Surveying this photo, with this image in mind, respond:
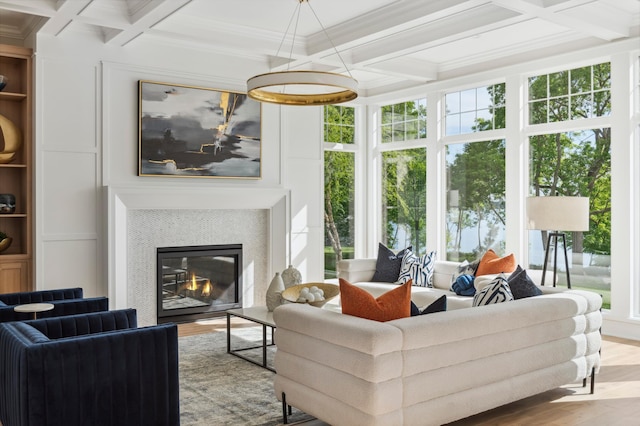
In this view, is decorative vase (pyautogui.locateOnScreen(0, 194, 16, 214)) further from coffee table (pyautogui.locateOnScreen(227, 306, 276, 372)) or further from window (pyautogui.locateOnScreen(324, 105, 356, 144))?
window (pyautogui.locateOnScreen(324, 105, 356, 144))

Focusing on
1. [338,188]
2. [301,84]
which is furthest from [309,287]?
[338,188]

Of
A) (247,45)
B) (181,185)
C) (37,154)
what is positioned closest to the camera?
(37,154)

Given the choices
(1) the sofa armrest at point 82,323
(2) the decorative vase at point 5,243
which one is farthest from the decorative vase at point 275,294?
(2) the decorative vase at point 5,243

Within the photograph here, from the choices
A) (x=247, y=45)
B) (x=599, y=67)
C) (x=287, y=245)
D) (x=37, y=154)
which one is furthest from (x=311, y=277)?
(x=599, y=67)

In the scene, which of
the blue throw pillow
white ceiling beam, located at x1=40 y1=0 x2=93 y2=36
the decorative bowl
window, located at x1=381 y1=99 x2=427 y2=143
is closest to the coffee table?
the decorative bowl

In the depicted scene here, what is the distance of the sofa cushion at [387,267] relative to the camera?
687 centimetres

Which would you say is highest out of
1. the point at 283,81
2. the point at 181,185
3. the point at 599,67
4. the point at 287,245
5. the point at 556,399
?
the point at 599,67

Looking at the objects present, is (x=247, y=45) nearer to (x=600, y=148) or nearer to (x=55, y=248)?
(x=55, y=248)

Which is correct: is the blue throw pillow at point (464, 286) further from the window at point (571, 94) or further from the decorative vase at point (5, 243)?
the decorative vase at point (5, 243)

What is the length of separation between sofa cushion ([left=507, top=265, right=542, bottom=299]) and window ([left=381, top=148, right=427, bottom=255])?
388 cm

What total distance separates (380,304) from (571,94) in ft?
13.7

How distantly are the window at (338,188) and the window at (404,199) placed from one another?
487 mm

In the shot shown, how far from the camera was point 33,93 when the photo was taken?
19.2 feet

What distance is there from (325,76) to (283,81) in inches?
12.1
